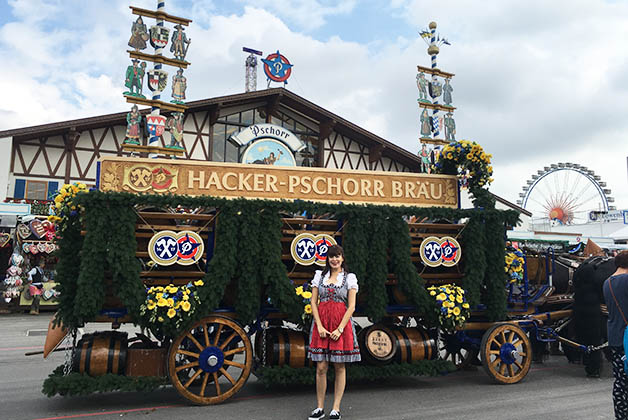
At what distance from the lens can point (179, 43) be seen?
35.9 ft

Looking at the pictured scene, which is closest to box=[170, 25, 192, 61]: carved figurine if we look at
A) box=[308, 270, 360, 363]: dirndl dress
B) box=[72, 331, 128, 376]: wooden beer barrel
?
box=[72, 331, 128, 376]: wooden beer barrel

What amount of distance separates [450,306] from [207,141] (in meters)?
16.8

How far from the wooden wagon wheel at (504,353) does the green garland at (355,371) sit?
21.3 inches

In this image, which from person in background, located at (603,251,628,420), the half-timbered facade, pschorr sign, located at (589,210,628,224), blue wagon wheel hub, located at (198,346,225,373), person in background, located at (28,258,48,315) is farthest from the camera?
pschorr sign, located at (589,210,628,224)

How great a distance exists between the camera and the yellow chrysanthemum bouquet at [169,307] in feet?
16.8

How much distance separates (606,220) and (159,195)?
4462 centimetres

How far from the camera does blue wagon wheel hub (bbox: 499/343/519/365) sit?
6.34m

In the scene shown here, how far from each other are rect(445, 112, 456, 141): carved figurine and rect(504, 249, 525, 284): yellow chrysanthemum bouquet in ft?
38.5

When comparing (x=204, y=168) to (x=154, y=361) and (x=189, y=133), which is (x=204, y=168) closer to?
(x=154, y=361)

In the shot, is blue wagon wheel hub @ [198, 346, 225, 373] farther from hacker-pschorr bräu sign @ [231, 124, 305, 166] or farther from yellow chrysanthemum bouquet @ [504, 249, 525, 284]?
hacker-pschorr bräu sign @ [231, 124, 305, 166]

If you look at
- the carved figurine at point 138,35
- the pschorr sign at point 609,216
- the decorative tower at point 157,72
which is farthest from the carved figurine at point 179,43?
the pschorr sign at point 609,216

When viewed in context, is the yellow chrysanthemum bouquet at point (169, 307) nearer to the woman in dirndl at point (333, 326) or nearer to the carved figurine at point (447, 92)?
the woman in dirndl at point (333, 326)

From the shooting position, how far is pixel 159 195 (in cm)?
530

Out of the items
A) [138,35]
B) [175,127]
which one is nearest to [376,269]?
[175,127]
